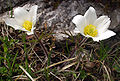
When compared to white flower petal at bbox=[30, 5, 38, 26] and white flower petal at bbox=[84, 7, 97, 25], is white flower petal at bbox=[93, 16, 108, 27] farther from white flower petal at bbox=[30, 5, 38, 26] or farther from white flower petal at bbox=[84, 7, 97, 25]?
white flower petal at bbox=[30, 5, 38, 26]

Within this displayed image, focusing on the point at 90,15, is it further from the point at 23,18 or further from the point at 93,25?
the point at 23,18

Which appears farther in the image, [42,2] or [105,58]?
[42,2]

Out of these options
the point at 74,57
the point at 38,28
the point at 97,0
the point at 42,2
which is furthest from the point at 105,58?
the point at 42,2

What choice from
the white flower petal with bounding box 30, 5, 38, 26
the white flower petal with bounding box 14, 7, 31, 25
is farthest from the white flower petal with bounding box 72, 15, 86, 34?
the white flower petal with bounding box 14, 7, 31, 25

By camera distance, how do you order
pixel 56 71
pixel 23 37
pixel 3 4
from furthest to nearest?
1. pixel 3 4
2. pixel 23 37
3. pixel 56 71

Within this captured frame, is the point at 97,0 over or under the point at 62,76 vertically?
over

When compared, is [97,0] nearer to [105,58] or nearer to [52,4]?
[52,4]

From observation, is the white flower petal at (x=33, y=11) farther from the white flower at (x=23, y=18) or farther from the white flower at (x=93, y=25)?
the white flower at (x=93, y=25)
